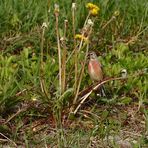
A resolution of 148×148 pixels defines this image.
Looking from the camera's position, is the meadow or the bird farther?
the bird

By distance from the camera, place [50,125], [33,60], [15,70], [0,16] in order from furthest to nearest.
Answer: [0,16] → [33,60] → [15,70] → [50,125]

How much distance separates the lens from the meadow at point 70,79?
2.97m

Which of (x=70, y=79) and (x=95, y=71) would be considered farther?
(x=70, y=79)

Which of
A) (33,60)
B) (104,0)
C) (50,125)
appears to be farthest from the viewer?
(104,0)

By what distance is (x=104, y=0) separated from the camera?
14.1 feet

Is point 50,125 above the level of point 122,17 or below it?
below

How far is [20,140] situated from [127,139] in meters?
0.55

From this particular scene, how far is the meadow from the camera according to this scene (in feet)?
9.75

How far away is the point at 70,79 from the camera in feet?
10.7

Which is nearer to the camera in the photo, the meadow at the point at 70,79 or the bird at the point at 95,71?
the meadow at the point at 70,79

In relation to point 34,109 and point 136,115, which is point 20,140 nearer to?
point 34,109

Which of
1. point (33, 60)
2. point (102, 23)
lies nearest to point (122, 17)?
point (102, 23)

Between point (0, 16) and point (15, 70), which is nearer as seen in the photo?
point (15, 70)

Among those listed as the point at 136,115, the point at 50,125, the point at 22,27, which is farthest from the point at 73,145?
the point at 22,27
